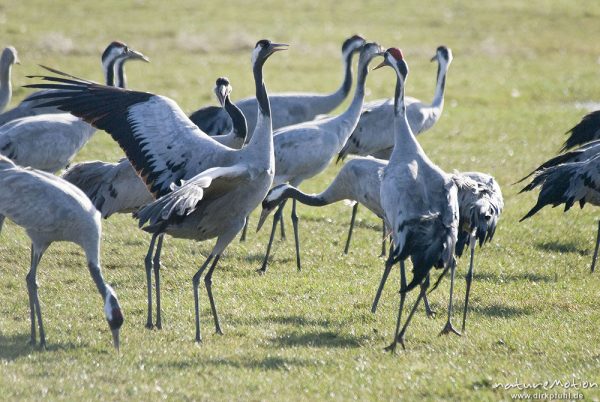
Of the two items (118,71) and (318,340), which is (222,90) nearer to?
(118,71)

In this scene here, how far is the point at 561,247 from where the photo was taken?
9.86 metres

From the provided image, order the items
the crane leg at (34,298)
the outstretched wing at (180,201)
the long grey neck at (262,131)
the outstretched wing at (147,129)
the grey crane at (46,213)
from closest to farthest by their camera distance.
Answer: the outstretched wing at (180,201) → the crane leg at (34,298) → the grey crane at (46,213) → the long grey neck at (262,131) → the outstretched wing at (147,129)

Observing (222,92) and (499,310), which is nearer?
(499,310)

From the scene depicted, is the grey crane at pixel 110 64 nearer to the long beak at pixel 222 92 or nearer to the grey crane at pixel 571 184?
the long beak at pixel 222 92

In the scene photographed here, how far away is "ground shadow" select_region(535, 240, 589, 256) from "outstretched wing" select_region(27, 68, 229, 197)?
383 cm

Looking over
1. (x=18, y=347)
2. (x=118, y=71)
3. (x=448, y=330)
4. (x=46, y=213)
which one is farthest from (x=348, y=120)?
(x=18, y=347)

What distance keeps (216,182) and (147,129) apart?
119 centimetres

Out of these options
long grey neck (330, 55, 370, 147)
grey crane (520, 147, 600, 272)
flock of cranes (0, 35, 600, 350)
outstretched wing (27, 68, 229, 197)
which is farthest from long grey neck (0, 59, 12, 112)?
grey crane (520, 147, 600, 272)

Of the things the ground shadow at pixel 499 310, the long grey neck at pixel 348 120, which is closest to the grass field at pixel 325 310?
A: the ground shadow at pixel 499 310

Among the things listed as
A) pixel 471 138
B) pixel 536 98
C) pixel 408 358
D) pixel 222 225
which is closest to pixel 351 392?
pixel 408 358

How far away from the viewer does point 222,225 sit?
7.33 metres

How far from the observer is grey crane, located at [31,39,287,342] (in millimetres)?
7152

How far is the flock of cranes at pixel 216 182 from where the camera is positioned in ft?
21.7

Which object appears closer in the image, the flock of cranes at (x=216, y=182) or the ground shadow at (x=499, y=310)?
the flock of cranes at (x=216, y=182)
